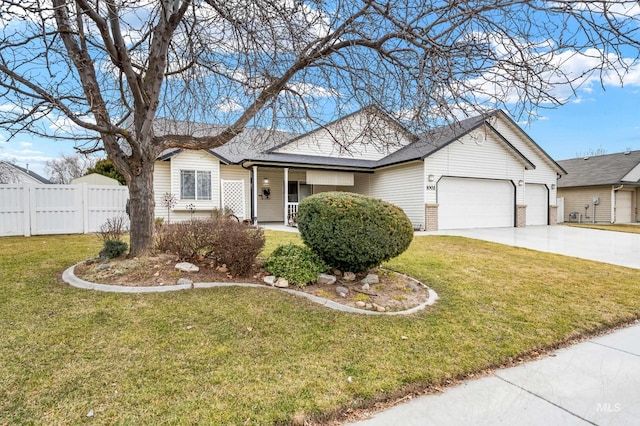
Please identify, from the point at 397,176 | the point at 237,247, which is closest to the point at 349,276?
the point at 237,247

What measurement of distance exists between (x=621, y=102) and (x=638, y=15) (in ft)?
6.62

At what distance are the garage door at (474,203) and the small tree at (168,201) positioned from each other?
12.1 m

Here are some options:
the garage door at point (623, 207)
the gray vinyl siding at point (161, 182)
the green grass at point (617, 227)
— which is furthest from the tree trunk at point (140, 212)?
the garage door at point (623, 207)

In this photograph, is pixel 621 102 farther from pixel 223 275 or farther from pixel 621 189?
pixel 621 189

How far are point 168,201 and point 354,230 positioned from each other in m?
12.2

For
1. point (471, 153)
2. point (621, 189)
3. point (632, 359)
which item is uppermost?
point (471, 153)

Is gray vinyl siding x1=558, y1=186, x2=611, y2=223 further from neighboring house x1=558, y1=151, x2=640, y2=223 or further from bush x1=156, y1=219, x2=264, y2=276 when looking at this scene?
bush x1=156, y1=219, x2=264, y2=276

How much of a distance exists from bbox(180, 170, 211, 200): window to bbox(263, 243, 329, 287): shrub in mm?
11397

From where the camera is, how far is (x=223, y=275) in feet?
17.7

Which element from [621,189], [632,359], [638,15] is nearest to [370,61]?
[638,15]

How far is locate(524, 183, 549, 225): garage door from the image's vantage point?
18.9m

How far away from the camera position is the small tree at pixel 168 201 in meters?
14.8

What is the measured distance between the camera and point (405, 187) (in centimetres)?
1625

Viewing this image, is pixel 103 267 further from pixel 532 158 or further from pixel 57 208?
pixel 532 158
